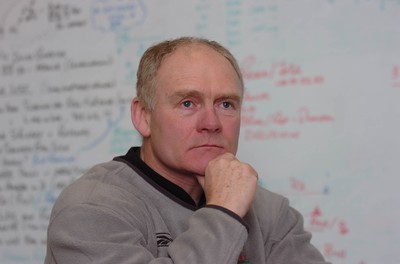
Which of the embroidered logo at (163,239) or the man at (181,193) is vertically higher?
the man at (181,193)

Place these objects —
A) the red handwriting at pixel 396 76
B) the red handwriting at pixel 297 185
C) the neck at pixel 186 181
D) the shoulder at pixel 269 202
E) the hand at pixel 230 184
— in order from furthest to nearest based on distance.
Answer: the red handwriting at pixel 297 185, the red handwriting at pixel 396 76, the shoulder at pixel 269 202, the neck at pixel 186 181, the hand at pixel 230 184

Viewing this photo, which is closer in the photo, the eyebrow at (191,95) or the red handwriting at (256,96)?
the eyebrow at (191,95)

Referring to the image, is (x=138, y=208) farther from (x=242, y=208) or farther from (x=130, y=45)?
(x=130, y=45)

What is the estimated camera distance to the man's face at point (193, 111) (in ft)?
4.62

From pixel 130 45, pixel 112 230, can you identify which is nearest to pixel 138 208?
pixel 112 230

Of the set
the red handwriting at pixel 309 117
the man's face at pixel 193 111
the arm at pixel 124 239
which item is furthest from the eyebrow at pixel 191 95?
the red handwriting at pixel 309 117

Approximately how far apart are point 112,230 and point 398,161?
1.04 m

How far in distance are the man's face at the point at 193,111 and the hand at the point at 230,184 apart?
0.06 metres

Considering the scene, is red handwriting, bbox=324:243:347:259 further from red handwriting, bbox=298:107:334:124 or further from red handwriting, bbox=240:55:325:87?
red handwriting, bbox=240:55:325:87

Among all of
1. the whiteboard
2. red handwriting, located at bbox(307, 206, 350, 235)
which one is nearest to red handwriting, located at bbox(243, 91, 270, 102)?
the whiteboard

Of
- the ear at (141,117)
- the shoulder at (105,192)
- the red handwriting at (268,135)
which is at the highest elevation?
the ear at (141,117)

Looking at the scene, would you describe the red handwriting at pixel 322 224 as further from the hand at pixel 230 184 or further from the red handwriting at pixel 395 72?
the hand at pixel 230 184

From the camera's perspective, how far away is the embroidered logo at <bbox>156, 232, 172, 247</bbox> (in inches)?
52.4

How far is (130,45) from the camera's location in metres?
2.34
